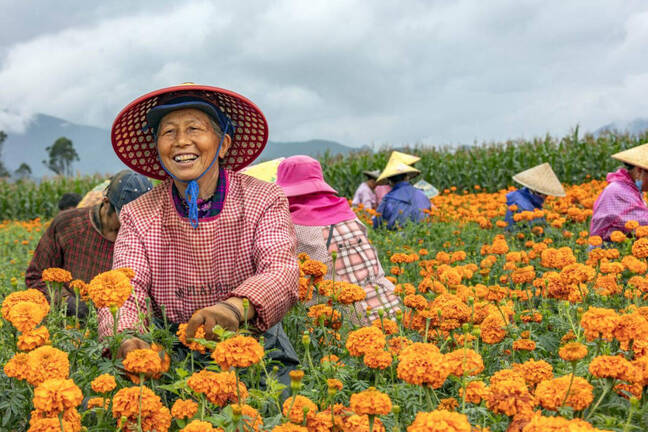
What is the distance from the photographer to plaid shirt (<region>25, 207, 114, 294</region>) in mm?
3594

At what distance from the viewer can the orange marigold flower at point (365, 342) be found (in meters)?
1.53

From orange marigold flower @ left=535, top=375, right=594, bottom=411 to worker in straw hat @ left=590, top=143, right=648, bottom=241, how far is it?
158 inches

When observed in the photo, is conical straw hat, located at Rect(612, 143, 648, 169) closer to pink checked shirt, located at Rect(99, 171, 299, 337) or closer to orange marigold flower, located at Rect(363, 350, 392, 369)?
pink checked shirt, located at Rect(99, 171, 299, 337)

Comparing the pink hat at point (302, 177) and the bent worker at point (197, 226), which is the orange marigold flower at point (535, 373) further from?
the pink hat at point (302, 177)

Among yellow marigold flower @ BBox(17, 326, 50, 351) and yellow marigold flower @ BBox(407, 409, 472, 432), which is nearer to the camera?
yellow marigold flower @ BBox(407, 409, 472, 432)

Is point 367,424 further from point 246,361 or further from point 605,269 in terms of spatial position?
point 605,269

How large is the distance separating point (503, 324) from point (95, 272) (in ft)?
8.78

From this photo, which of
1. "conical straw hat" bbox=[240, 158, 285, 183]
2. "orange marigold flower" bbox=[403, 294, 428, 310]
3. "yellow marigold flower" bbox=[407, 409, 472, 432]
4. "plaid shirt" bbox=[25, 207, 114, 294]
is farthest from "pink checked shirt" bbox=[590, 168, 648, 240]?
"yellow marigold flower" bbox=[407, 409, 472, 432]

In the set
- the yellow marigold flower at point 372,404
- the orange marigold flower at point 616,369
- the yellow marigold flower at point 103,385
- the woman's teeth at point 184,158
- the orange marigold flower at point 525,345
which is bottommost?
the orange marigold flower at point 525,345

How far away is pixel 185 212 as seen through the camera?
94.0 inches

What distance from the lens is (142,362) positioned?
1413 mm

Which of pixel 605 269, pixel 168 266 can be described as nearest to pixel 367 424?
pixel 168 266

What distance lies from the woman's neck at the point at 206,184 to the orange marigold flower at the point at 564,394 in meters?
1.59

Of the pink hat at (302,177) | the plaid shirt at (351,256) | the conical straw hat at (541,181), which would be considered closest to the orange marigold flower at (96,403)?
the plaid shirt at (351,256)
